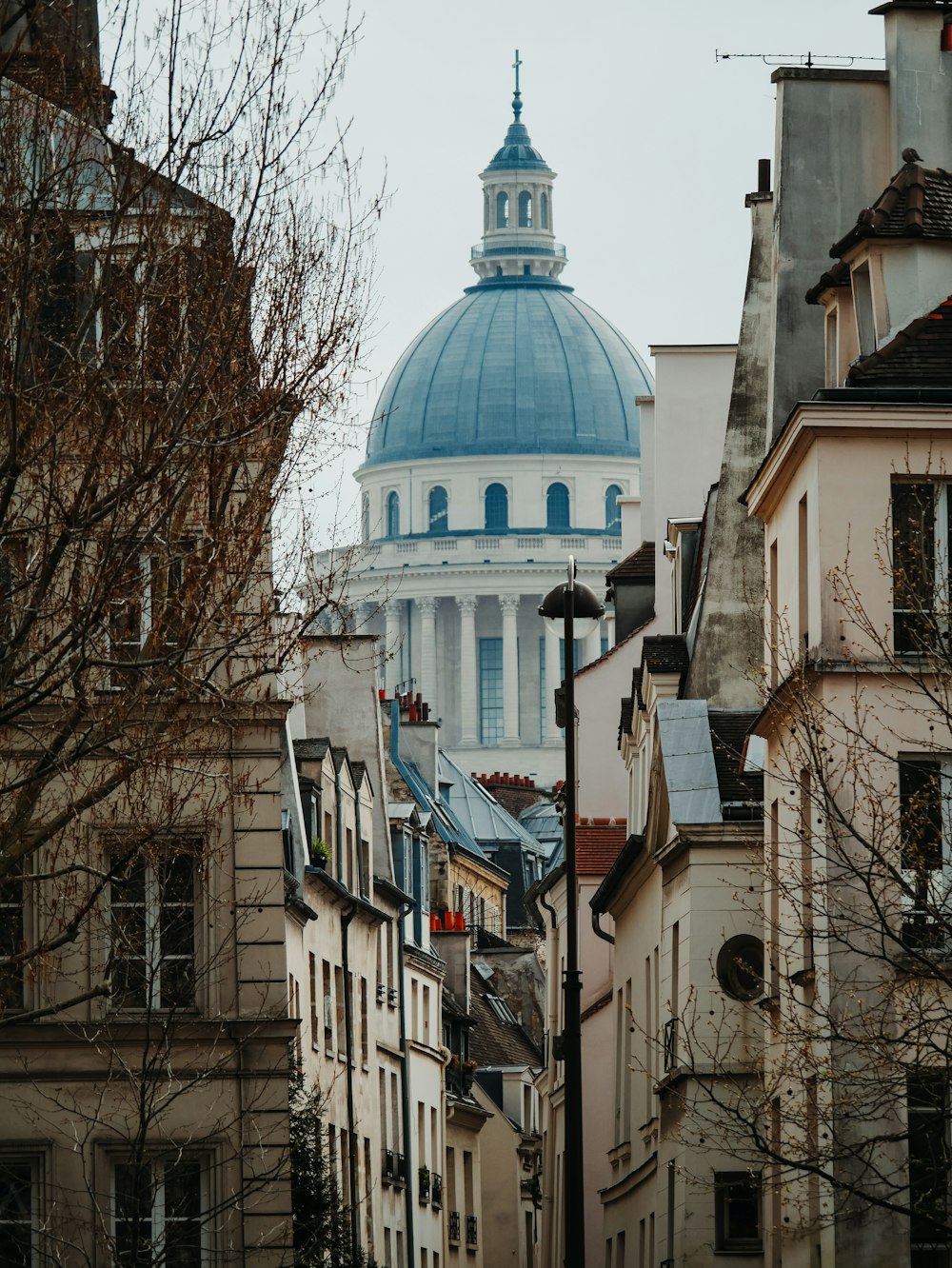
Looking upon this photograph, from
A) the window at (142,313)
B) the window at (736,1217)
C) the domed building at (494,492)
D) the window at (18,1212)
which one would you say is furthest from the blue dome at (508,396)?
the window at (142,313)

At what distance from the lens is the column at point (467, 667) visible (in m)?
182

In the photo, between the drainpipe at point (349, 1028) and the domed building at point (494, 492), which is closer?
the drainpipe at point (349, 1028)

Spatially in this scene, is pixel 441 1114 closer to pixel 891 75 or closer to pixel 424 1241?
pixel 424 1241

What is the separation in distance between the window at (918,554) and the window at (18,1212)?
9.62 m

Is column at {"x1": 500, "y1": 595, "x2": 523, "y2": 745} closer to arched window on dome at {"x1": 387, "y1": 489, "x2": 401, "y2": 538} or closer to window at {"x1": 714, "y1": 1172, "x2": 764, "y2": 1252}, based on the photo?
arched window on dome at {"x1": 387, "y1": 489, "x2": 401, "y2": 538}

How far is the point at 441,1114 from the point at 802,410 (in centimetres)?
3292

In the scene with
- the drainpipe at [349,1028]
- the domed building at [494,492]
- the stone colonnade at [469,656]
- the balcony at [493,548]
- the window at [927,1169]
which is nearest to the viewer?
the window at [927,1169]

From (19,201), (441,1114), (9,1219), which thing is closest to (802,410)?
(19,201)

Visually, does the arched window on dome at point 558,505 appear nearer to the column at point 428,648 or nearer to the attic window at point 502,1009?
the column at point 428,648

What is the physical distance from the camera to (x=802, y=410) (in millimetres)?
26578

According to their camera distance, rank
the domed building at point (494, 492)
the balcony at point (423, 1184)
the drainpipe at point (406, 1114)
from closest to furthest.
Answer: the drainpipe at point (406, 1114)
the balcony at point (423, 1184)
the domed building at point (494, 492)

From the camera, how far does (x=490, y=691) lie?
18488 centimetres

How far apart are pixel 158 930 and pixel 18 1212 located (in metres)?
2.75

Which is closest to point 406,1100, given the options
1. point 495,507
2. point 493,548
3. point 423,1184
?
point 423,1184
